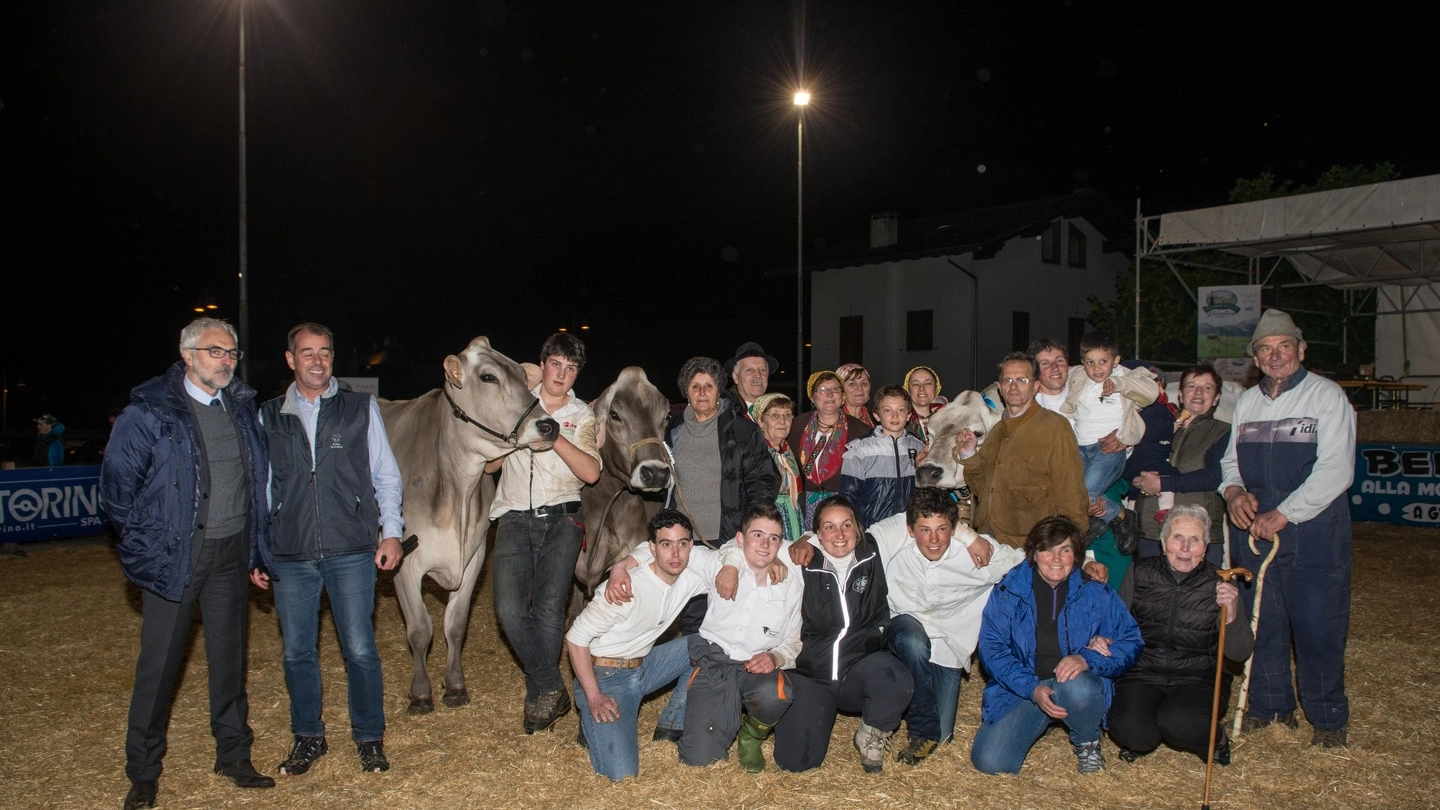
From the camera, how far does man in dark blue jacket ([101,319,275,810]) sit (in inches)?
149

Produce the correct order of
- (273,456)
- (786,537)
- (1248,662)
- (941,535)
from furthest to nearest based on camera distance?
1. (786,537)
2. (1248,662)
3. (941,535)
4. (273,456)

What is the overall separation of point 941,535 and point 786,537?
973 millimetres

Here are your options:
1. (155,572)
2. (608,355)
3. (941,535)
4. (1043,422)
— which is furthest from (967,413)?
(608,355)

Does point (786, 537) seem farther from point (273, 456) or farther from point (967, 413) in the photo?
point (273, 456)

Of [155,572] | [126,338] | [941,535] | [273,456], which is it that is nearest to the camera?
[155,572]

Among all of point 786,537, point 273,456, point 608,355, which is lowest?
point 786,537

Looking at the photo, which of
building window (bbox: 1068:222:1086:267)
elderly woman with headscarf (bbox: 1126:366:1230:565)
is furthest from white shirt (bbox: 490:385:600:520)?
building window (bbox: 1068:222:1086:267)

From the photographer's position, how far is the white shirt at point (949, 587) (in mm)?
4621

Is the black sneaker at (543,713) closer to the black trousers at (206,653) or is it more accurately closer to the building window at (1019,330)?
the black trousers at (206,653)

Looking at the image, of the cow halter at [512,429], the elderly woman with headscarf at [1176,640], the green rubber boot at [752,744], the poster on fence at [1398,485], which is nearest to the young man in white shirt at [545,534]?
the cow halter at [512,429]

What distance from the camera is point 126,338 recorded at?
33.8 meters

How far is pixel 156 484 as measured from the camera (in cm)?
379

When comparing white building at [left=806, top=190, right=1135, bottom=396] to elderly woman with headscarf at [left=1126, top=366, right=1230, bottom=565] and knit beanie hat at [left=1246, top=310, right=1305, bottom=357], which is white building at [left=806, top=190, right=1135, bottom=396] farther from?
knit beanie hat at [left=1246, top=310, right=1305, bottom=357]

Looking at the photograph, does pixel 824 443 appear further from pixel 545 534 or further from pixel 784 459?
pixel 545 534
